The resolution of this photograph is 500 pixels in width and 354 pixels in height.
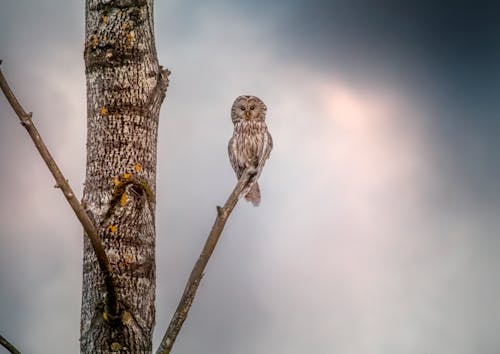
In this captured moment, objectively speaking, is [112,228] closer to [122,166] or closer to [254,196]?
[122,166]

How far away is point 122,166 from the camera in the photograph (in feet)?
11.1

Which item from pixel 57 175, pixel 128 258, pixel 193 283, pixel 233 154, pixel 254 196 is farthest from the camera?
pixel 254 196

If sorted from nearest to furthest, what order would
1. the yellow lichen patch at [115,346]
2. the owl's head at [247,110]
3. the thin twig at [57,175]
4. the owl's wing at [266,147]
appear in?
the thin twig at [57,175], the yellow lichen patch at [115,346], the owl's wing at [266,147], the owl's head at [247,110]

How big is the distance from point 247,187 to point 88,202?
1.06 meters

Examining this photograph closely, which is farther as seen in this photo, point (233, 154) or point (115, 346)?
point (233, 154)

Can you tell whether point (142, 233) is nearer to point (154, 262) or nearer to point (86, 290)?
point (154, 262)

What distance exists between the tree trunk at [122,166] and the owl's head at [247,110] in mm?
7166

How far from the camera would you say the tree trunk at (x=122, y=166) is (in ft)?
10.3

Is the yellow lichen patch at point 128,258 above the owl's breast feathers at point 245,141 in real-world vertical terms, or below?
below

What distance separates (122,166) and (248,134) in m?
7.08

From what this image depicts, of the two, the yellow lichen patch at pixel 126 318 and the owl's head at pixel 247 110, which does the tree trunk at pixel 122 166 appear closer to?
the yellow lichen patch at pixel 126 318

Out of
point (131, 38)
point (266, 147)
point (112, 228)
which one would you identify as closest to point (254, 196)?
point (266, 147)

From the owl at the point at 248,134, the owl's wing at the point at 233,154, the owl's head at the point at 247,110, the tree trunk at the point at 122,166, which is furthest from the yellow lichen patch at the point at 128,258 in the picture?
the owl's head at the point at 247,110

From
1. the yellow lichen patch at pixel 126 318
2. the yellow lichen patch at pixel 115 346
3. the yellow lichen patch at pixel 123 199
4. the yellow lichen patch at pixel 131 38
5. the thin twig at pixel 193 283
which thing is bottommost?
the yellow lichen patch at pixel 115 346
